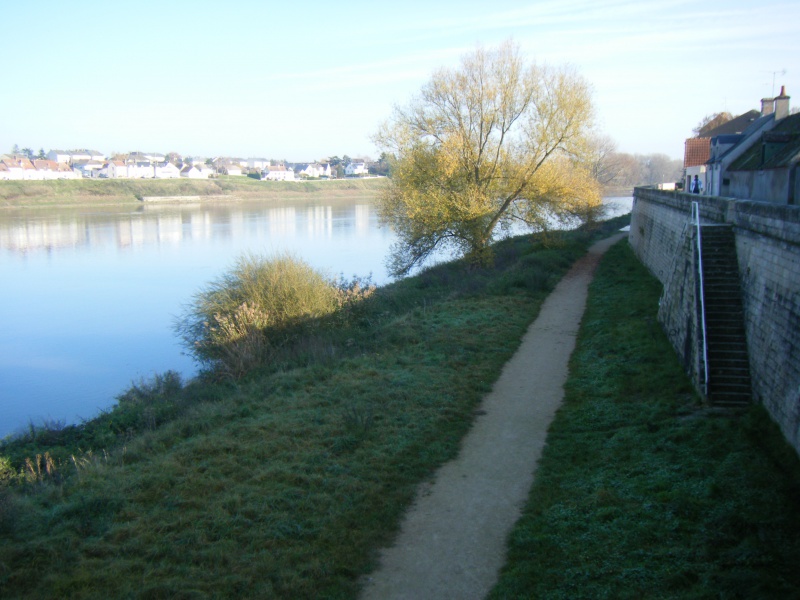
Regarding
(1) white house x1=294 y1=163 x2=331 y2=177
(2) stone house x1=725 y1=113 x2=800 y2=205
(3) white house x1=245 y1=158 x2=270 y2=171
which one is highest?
(3) white house x1=245 y1=158 x2=270 y2=171

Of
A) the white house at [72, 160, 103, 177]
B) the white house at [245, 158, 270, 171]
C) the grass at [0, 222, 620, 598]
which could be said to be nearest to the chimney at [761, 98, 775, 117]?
the grass at [0, 222, 620, 598]

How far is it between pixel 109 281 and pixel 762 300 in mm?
24365

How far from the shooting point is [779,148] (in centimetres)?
1565

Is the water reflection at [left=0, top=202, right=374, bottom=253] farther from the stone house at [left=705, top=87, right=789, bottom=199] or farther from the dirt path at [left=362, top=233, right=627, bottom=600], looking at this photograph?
the dirt path at [left=362, top=233, right=627, bottom=600]

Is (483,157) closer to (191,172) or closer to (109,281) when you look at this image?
(109,281)

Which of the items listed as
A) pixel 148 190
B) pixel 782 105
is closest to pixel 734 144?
pixel 782 105

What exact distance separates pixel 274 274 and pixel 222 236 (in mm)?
24096

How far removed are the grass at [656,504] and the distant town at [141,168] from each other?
224 ft

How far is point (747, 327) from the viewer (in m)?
9.01

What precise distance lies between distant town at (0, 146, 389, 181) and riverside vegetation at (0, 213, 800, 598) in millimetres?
66353

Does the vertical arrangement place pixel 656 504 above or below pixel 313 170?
below

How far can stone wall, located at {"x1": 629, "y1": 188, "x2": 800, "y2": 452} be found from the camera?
7238 millimetres

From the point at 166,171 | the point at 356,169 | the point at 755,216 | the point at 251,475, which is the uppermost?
the point at 356,169

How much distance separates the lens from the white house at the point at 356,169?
4998 inches
